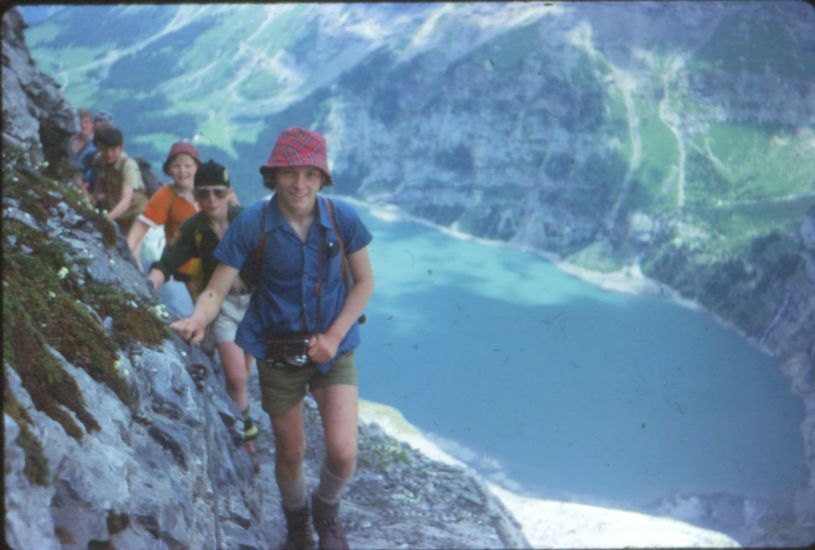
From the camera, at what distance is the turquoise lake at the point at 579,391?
71250 millimetres

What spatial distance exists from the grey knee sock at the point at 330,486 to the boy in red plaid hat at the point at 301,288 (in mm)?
108

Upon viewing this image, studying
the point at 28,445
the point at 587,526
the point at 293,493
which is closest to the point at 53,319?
the point at 28,445

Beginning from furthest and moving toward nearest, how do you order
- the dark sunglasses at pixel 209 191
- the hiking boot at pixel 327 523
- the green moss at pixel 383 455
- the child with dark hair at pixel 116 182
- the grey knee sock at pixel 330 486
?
the green moss at pixel 383 455 → the child with dark hair at pixel 116 182 → the dark sunglasses at pixel 209 191 → the hiking boot at pixel 327 523 → the grey knee sock at pixel 330 486

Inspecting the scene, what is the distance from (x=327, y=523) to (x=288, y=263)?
1977 mm

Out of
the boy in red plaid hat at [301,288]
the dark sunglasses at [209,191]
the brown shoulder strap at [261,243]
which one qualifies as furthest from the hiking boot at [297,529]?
the dark sunglasses at [209,191]

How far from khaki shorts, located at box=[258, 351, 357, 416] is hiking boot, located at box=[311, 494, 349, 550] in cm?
81

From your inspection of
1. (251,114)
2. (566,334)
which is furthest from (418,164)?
(566,334)

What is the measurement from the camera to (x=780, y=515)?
1841 inches

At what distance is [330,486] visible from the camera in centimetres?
407

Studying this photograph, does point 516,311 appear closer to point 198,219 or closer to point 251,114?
point 251,114

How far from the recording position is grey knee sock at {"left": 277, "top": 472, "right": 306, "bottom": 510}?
4234 millimetres

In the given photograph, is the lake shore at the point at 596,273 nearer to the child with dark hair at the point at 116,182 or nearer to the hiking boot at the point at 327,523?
the child with dark hair at the point at 116,182

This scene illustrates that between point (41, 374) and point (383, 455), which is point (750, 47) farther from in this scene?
point (41, 374)

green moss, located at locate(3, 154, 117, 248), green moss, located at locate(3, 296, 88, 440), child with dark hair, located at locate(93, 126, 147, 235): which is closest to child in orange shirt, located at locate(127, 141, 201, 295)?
green moss, located at locate(3, 154, 117, 248)
